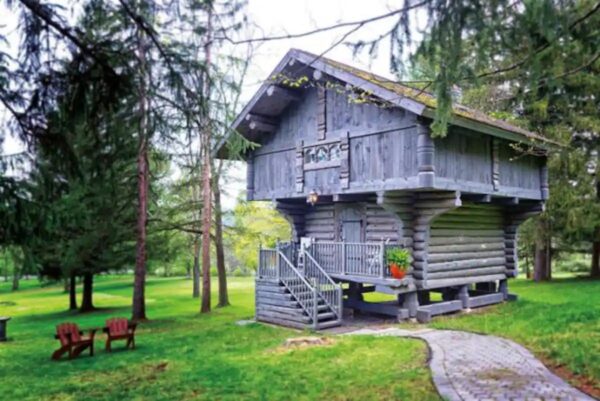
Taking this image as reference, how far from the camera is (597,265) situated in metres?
26.8

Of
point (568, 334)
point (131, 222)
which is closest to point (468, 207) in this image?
point (568, 334)

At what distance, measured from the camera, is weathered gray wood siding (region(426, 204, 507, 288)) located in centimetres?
1506

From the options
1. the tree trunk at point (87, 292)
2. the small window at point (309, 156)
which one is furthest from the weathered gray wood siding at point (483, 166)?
the tree trunk at point (87, 292)

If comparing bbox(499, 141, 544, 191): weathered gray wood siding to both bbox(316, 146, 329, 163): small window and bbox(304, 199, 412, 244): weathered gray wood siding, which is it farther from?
bbox(316, 146, 329, 163): small window

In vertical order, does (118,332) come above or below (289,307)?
below

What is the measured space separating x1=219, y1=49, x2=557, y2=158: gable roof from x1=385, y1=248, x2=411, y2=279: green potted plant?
12.4 ft

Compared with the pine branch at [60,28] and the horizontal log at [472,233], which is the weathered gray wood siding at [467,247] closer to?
the horizontal log at [472,233]

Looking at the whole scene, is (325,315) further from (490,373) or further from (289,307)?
(490,373)

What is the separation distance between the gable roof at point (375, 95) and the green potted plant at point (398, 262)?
12.4 feet

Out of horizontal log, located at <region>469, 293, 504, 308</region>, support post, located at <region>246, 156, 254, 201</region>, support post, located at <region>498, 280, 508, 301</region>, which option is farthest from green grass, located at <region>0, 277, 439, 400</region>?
support post, located at <region>498, 280, 508, 301</region>

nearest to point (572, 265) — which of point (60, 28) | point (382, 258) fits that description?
point (382, 258)

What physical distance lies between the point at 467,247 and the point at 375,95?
6.31 meters

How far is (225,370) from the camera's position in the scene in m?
9.16

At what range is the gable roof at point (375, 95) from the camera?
12344mm
